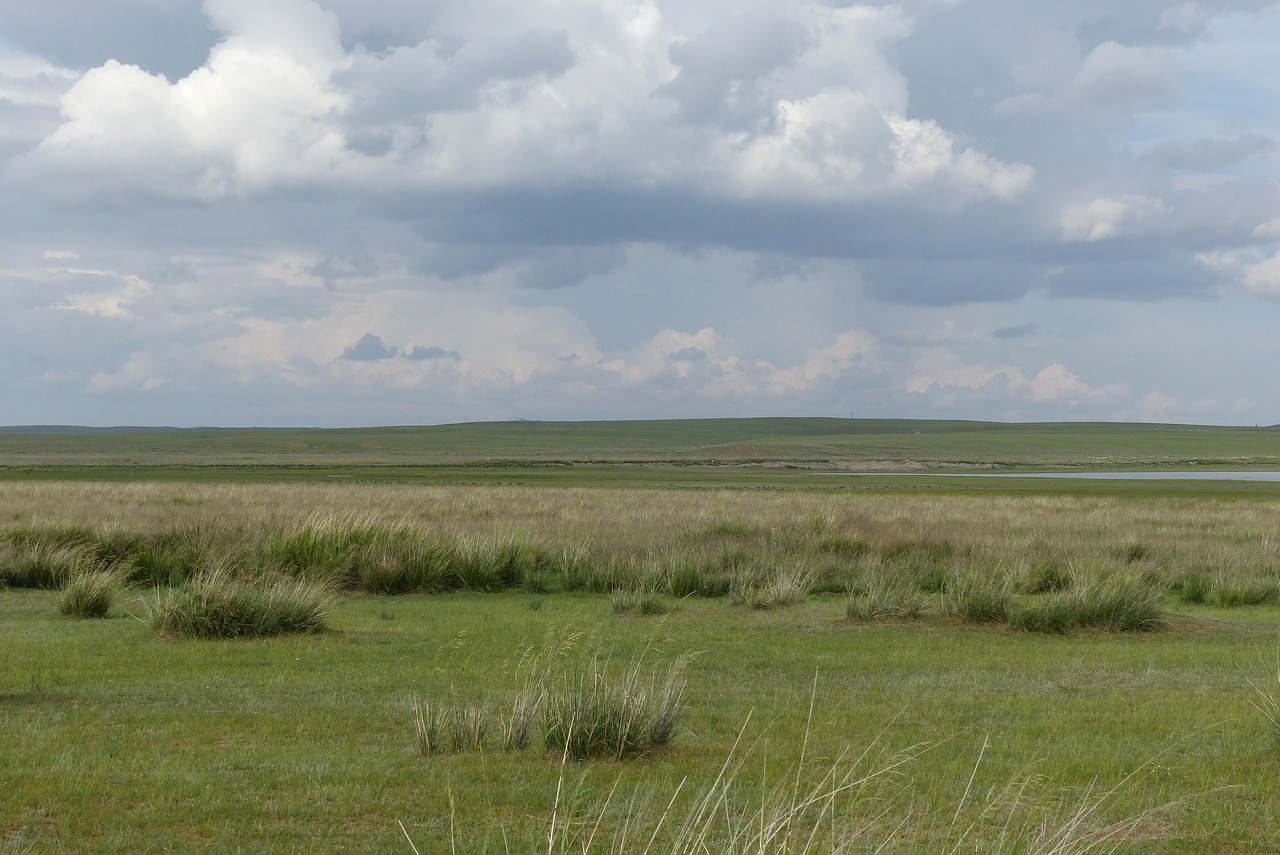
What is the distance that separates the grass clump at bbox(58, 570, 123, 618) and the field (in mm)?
98

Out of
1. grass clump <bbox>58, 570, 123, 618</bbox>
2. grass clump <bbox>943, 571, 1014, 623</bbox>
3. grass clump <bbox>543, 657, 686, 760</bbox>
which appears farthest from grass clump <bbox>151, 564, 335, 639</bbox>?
grass clump <bbox>943, 571, 1014, 623</bbox>

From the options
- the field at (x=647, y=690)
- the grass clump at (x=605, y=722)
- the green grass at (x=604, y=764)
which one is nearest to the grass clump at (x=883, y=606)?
the field at (x=647, y=690)

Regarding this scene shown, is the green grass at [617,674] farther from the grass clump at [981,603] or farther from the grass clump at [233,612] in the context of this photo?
the grass clump at [233,612]

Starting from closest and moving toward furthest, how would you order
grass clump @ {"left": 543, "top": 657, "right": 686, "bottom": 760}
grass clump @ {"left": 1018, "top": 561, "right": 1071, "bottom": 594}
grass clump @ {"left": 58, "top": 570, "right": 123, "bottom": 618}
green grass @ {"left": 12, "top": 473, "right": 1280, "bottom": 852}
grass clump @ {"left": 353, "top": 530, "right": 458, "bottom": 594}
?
green grass @ {"left": 12, "top": 473, "right": 1280, "bottom": 852}, grass clump @ {"left": 543, "top": 657, "right": 686, "bottom": 760}, grass clump @ {"left": 58, "top": 570, "right": 123, "bottom": 618}, grass clump @ {"left": 1018, "top": 561, "right": 1071, "bottom": 594}, grass clump @ {"left": 353, "top": 530, "right": 458, "bottom": 594}

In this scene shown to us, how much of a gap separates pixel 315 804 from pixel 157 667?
226 inches

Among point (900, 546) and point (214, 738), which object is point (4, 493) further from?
point (214, 738)

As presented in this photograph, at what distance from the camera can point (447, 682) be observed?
37.8ft

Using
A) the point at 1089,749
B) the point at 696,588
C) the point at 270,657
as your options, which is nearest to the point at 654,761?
the point at 1089,749

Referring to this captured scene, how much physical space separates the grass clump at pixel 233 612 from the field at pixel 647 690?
0.46 ft

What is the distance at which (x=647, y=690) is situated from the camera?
9.18 m

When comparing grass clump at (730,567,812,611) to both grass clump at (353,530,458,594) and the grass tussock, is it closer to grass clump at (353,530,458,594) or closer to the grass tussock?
grass clump at (353,530,458,594)

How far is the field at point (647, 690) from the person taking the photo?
6.97m

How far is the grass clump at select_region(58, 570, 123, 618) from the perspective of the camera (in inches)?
645

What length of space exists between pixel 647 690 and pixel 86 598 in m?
10.5
